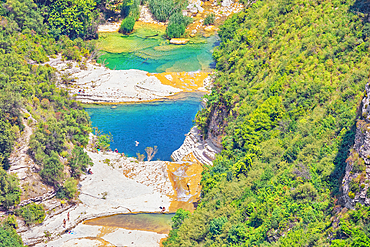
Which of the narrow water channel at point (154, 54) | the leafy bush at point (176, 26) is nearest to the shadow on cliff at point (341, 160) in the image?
the narrow water channel at point (154, 54)

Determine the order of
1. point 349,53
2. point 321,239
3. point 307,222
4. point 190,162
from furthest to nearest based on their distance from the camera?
point 190,162 → point 349,53 → point 307,222 → point 321,239

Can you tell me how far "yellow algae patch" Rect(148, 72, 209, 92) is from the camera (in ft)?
320

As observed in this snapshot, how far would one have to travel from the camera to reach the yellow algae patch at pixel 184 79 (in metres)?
97.5

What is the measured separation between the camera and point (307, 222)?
39188 mm

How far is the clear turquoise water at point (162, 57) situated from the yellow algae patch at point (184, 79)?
4.03 metres

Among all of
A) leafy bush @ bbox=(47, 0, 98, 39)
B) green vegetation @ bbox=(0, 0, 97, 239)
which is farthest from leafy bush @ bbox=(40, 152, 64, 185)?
leafy bush @ bbox=(47, 0, 98, 39)

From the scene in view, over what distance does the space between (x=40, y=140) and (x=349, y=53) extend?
158ft

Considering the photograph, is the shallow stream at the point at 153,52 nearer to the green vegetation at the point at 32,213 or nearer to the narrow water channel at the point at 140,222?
the narrow water channel at the point at 140,222

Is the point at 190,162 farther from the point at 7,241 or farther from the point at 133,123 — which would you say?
the point at 7,241

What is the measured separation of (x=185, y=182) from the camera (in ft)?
219

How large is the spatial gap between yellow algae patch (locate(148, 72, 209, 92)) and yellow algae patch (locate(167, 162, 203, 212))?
31260 mm

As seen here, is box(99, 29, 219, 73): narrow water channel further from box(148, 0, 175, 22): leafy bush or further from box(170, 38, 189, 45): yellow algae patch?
box(148, 0, 175, 22): leafy bush

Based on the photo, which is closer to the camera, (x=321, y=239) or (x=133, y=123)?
(x=321, y=239)

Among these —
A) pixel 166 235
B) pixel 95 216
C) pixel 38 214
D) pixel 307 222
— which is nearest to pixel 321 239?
pixel 307 222
